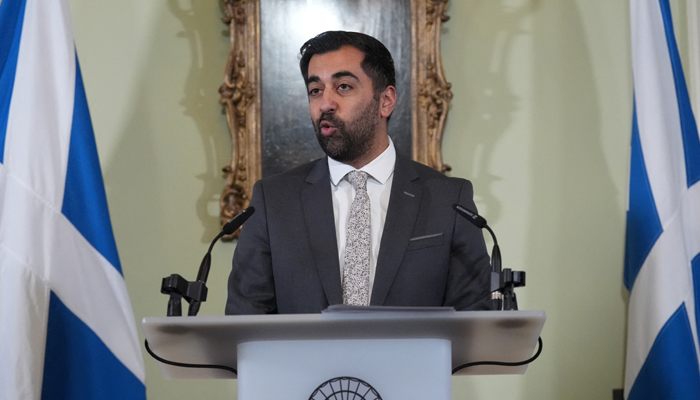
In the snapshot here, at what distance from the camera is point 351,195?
239 centimetres

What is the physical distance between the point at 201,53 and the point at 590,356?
6.69 feet

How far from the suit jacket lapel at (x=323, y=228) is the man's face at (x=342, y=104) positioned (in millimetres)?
107

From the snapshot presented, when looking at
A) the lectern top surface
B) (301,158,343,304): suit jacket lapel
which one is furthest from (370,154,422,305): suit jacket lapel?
the lectern top surface

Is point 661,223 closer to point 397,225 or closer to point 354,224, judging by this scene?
point 397,225

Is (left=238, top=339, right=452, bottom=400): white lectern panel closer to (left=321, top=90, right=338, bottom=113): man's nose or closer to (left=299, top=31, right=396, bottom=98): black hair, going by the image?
(left=321, top=90, right=338, bottom=113): man's nose

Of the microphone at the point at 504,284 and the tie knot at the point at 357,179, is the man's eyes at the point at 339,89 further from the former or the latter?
the microphone at the point at 504,284

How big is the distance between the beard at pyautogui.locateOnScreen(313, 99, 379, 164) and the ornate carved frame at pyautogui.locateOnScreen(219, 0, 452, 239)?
0.62 meters

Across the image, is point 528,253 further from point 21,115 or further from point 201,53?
point 21,115

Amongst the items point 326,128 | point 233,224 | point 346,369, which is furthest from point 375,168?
point 346,369

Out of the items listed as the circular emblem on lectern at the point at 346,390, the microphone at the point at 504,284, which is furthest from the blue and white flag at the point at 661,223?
the circular emblem on lectern at the point at 346,390

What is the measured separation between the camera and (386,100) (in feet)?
8.55

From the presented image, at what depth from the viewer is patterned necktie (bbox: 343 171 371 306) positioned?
2.17m

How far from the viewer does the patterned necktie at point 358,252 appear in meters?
2.17

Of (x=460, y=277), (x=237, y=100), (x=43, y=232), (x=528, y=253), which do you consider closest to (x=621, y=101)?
(x=528, y=253)
